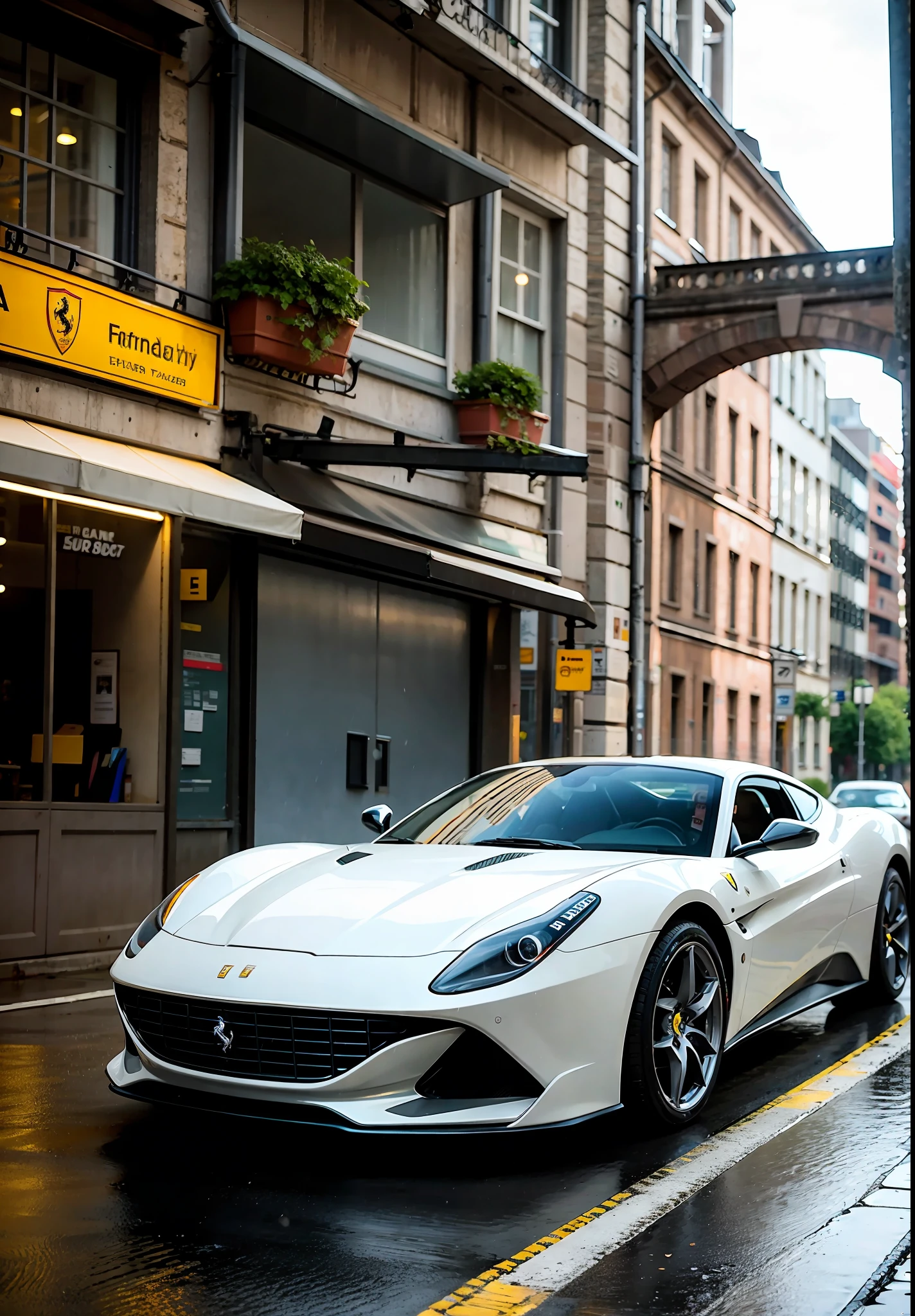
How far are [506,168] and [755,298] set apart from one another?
7700mm

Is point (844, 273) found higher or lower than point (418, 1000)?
higher

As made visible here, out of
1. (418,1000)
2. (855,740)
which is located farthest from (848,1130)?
(855,740)

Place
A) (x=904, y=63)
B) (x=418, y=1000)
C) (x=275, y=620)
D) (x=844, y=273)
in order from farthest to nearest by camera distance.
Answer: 1. (x=844, y=273)
2. (x=275, y=620)
3. (x=418, y=1000)
4. (x=904, y=63)

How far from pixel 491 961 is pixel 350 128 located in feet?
34.2

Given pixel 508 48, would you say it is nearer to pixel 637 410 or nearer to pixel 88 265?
pixel 637 410

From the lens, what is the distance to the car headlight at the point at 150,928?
5625mm

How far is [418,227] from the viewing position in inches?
617

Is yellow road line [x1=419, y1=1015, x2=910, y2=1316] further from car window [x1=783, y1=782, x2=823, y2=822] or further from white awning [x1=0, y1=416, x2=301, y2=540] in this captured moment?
white awning [x1=0, y1=416, x2=301, y2=540]

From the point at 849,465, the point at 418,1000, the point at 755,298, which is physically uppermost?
the point at 849,465

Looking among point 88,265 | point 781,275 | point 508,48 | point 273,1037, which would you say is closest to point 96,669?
point 88,265

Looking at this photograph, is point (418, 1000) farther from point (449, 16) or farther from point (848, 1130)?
point (449, 16)

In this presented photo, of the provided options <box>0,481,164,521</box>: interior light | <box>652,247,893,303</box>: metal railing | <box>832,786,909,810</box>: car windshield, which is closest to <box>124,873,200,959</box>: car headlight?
<box>0,481,164,521</box>: interior light

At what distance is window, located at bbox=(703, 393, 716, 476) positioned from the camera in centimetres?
3450

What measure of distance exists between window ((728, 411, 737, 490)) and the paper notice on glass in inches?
1050
